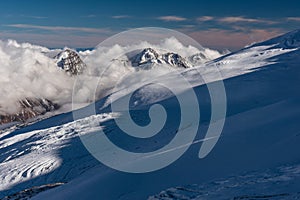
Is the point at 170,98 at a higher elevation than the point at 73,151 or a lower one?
higher

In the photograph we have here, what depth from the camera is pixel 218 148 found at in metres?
32.3

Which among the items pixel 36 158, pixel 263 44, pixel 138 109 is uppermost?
pixel 263 44

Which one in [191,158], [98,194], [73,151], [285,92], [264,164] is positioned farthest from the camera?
[73,151]

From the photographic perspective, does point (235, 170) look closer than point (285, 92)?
Yes

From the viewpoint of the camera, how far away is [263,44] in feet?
642

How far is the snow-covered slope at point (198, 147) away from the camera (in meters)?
24.0

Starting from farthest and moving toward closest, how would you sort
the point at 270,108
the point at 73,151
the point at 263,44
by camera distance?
1. the point at 263,44
2. the point at 73,151
3. the point at 270,108

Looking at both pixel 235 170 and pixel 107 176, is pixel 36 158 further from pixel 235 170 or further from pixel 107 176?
pixel 235 170

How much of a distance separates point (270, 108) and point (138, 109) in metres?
74.8

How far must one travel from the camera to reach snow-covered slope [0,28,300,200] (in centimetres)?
2395

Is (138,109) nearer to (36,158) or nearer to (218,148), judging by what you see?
(36,158)

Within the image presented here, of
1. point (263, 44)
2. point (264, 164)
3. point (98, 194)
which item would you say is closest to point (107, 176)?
point (98, 194)

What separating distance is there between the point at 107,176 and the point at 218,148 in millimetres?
10198

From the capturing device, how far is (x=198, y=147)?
113 ft
